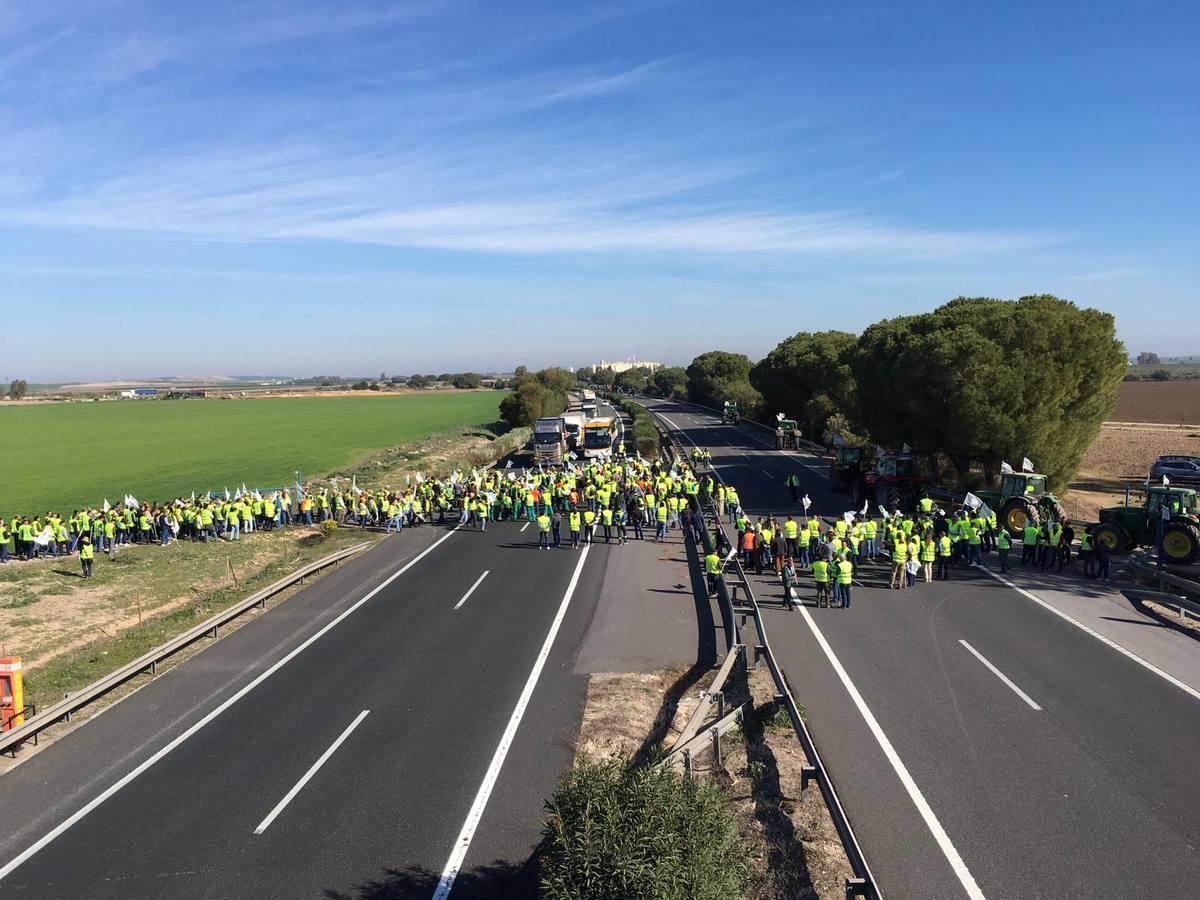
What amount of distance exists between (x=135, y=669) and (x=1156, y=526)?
24.3 m

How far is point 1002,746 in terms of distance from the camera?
1098cm

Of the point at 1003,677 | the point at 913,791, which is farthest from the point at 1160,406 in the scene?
the point at 913,791

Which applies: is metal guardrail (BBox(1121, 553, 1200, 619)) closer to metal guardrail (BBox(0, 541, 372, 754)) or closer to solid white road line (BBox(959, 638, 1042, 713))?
solid white road line (BBox(959, 638, 1042, 713))

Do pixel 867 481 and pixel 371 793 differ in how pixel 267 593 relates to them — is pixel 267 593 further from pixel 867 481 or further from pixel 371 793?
pixel 867 481

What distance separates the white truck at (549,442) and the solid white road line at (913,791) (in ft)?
102

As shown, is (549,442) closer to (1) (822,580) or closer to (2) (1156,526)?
(1) (822,580)

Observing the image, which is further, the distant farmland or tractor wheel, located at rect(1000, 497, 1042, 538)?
the distant farmland

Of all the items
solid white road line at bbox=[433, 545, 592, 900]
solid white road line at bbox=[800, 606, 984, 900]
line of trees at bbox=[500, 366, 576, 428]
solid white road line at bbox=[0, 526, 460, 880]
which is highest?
line of trees at bbox=[500, 366, 576, 428]

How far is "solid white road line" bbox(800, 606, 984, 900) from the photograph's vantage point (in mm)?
8141

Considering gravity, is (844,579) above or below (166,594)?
above

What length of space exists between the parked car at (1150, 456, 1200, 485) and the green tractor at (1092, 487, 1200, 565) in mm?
12585

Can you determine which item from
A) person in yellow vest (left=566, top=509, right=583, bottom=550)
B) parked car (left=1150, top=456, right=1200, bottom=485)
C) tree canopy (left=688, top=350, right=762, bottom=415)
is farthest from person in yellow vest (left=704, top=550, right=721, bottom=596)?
tree canopy (left=688, top=350, right=762, bottom=415)

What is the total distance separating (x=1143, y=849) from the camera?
858 cm

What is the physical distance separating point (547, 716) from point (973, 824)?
6039mm
